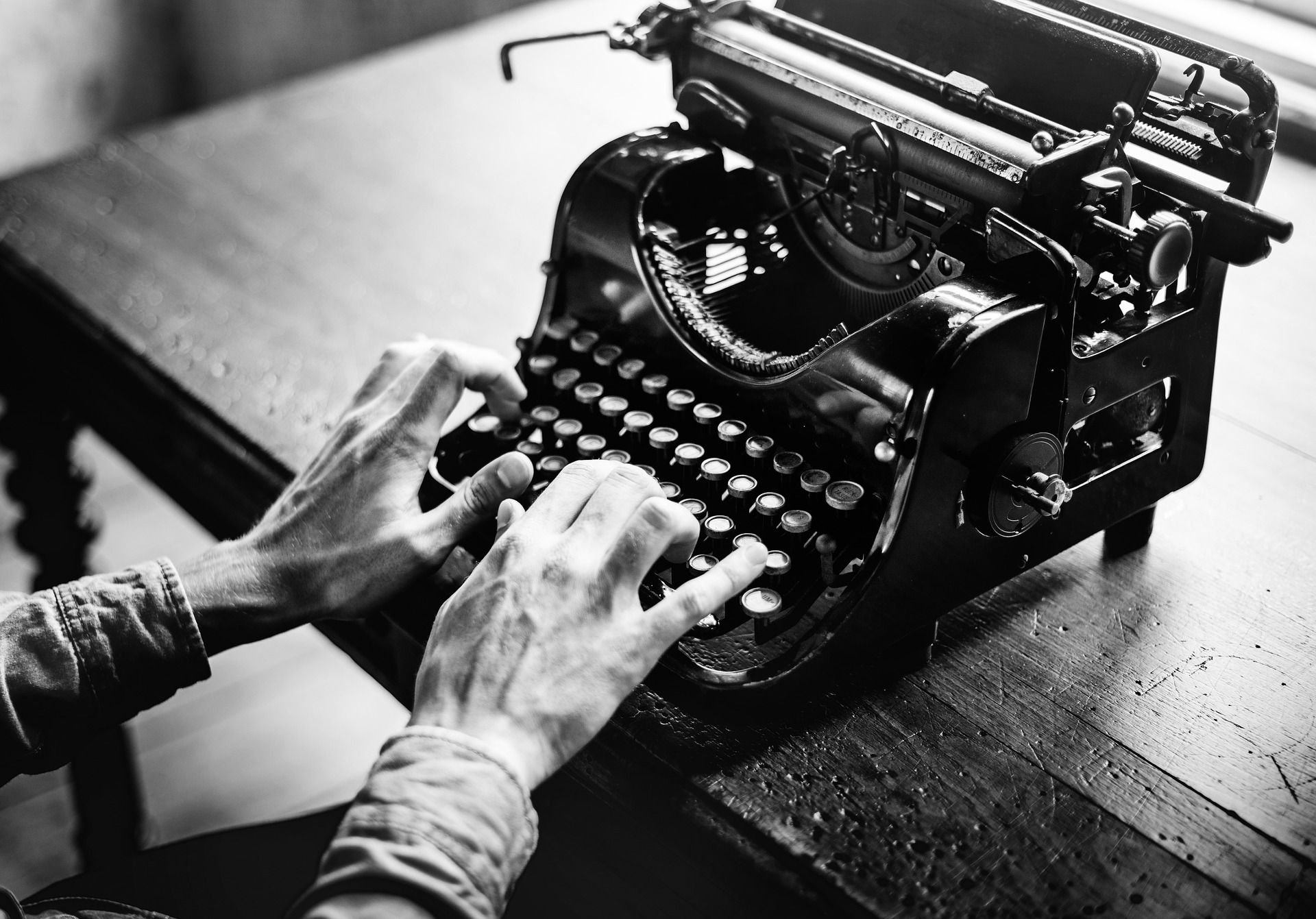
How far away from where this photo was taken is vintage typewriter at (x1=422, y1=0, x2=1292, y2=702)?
1.15 metres

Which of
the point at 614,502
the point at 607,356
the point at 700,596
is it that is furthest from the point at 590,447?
the point at 700,596

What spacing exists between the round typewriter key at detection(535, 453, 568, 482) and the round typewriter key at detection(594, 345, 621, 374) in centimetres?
14

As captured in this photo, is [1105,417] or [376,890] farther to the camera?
[1105,417]

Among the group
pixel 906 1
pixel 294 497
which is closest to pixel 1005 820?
pixel 294 497

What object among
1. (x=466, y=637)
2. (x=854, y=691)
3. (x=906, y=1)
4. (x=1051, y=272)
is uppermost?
(x=906, y=1)

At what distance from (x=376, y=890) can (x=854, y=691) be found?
51cm

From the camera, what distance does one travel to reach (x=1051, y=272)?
44.6 inches

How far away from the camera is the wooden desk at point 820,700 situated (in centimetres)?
105

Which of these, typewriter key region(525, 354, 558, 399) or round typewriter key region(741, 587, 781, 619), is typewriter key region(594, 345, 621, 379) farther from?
round typewriter key region(741, 587, 781, 619)

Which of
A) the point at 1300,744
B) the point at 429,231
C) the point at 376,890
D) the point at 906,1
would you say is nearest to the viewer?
the point at 376,890

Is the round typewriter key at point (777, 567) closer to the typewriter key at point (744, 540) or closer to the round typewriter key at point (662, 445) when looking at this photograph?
the typewriter key at point (744, 540)

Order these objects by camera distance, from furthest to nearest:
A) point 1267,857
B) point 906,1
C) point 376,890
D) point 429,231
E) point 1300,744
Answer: point 429,231 < point 906,1 < point 1300,744 < point 1267,857 < point 376,890

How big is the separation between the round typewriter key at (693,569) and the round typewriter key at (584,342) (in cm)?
41

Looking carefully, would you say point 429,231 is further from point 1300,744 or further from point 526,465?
point 1300,744
